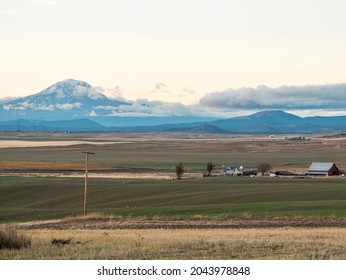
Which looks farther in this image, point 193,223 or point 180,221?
point 180,221

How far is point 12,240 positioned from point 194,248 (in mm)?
6152

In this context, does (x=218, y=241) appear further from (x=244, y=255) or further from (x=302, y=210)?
→ (x=302, y=210)

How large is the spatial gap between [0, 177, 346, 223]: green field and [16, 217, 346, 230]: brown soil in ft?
11.2

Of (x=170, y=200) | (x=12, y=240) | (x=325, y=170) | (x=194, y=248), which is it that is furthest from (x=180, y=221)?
(x=325, y=170)

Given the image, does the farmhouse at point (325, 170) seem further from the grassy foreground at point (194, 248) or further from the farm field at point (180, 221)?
the grassy foreground at point (194, 248)

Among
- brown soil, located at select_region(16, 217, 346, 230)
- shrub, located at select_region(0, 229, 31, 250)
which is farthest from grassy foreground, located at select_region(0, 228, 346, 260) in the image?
brown soil, located at select_region(16, 217, 346, 230)

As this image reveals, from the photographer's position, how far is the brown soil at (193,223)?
36.8 meters

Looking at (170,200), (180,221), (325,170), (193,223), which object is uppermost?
(193,223)

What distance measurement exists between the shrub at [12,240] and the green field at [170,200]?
69.2 feet

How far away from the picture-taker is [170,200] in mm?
63031

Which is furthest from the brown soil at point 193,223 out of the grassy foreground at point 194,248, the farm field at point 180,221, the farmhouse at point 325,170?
the farmhouse at point 325,170

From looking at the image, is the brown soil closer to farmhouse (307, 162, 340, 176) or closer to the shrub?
the shrub

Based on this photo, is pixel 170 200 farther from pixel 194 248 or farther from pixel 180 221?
pixel 194 248

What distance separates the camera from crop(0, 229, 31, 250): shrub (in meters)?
23.6
